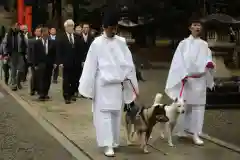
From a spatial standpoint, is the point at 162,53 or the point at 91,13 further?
the point at 91,13

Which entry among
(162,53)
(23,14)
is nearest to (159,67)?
(162,53)

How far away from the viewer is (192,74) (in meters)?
8.73

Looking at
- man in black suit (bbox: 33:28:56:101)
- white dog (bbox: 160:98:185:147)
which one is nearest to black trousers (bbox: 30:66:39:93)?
man in black suit (bbox: 33:28:56:101)

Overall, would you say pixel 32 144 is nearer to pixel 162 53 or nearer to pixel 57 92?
pixel 57 92

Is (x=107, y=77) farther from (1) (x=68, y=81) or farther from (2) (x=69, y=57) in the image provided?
(1) (x=68, y=81)

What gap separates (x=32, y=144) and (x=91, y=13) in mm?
13786

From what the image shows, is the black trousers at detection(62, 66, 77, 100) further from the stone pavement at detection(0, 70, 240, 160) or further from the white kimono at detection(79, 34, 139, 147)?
the white kimono at detection(79, 34, 139, 147)

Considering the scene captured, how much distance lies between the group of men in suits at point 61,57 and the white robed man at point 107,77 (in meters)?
5.67

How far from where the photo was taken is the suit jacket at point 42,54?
48.0 ft

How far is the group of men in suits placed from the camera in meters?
13.7

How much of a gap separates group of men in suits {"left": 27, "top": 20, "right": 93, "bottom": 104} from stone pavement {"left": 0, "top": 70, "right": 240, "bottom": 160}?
1.25ft

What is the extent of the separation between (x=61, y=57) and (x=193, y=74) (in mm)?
5762

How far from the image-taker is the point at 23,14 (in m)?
34.3

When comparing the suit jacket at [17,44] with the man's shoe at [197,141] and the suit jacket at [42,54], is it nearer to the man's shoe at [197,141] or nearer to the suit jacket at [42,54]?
the suit jacket at [42,54]
